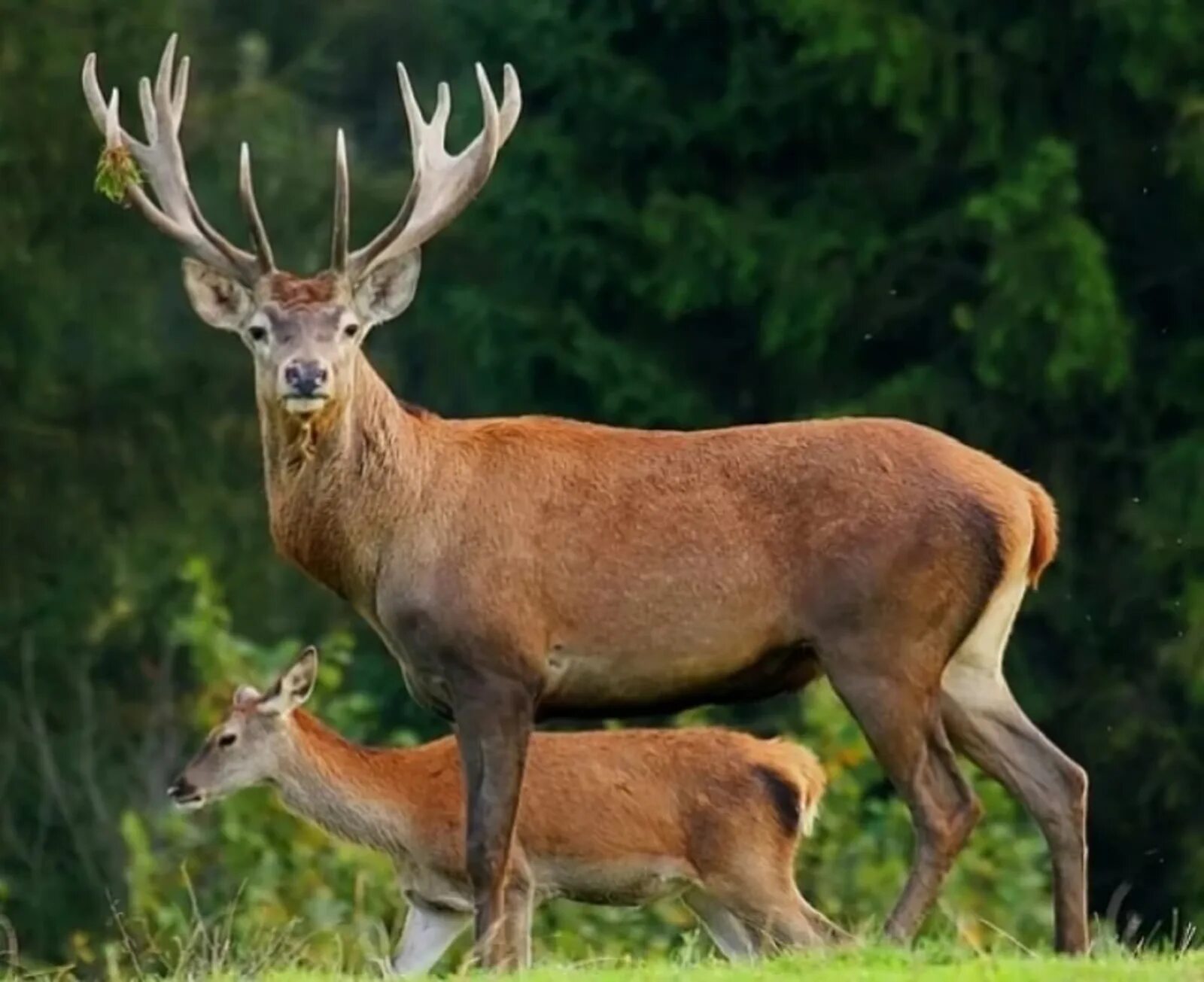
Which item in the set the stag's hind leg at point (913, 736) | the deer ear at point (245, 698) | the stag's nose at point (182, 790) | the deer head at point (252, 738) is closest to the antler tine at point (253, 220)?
the stag's hind leg at point (913, 736)

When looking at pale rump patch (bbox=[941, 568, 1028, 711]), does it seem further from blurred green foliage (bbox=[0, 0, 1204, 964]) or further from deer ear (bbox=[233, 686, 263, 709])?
blurred green foliage (bbox=[0, 0, 1204, 964])

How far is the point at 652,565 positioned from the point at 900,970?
6.63 ft

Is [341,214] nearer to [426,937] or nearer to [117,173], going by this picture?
[117,173]

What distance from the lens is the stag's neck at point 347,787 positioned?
1501 centimetres

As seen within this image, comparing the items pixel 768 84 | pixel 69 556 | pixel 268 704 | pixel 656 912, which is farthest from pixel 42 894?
pixel 268 704

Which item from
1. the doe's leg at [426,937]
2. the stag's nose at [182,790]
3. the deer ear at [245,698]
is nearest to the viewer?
the doe's leg at [426,937]

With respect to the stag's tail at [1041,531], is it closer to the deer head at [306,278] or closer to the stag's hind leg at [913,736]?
the stag's hind leg at [913,736]

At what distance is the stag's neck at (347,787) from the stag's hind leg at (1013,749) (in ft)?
9.33

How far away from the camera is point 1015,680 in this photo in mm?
22734

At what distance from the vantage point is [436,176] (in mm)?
13359

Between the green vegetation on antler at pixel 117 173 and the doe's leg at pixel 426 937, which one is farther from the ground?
the green vegetation on antler at pixel 117 173

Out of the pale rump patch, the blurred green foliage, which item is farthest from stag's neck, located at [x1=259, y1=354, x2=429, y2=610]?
the blurred green foliage

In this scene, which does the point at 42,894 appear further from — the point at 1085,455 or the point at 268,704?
the point at 268,704

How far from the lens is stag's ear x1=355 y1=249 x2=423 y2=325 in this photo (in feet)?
42.9
